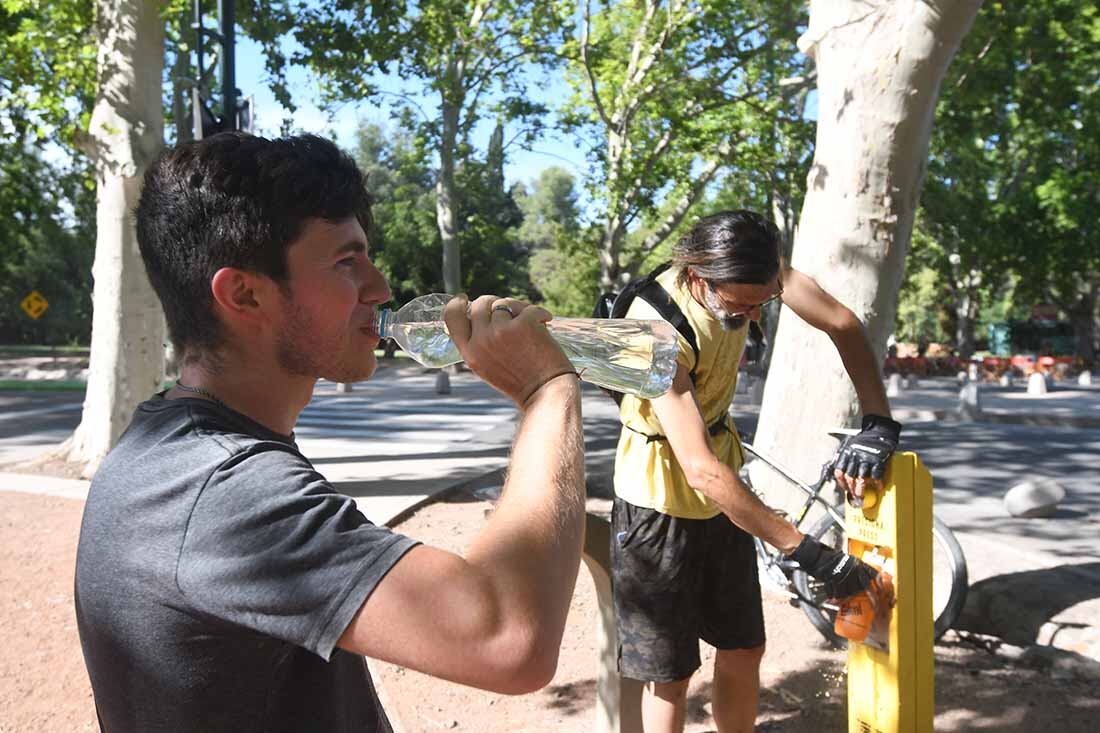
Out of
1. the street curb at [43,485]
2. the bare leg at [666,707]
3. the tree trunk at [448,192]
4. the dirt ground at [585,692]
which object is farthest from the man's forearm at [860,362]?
the tree trunk at [448,192]

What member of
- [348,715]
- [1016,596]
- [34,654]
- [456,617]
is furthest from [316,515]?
[1016,596]

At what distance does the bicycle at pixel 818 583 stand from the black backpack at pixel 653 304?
1705 millimetres

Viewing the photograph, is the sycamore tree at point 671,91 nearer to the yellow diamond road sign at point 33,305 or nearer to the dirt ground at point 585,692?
the dirt ground at point 585,692

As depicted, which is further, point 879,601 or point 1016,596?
point 1016,596

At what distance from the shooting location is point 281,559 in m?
1.05

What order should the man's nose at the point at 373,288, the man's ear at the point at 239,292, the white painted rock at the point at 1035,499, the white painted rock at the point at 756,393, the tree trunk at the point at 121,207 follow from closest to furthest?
the man's ear at the point at 239,292
the man's nose at the point at 373,288
the white painted rock at the point at 1035,499
the tree trunk at the point at 121,207
the white painted rock at the point at 756,393

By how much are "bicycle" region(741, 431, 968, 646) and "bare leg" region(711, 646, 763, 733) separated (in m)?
1.40

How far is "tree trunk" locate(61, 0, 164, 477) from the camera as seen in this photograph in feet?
30.1

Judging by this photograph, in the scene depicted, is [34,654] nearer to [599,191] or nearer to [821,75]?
[821,75]

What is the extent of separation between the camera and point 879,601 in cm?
273

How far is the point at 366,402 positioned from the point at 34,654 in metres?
15.2

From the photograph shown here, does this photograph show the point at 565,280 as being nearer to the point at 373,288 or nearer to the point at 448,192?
the point at 448,192

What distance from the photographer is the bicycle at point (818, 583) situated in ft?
15.2

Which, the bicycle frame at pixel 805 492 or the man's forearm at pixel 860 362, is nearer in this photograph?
the man's forearm at pixel 860 362
